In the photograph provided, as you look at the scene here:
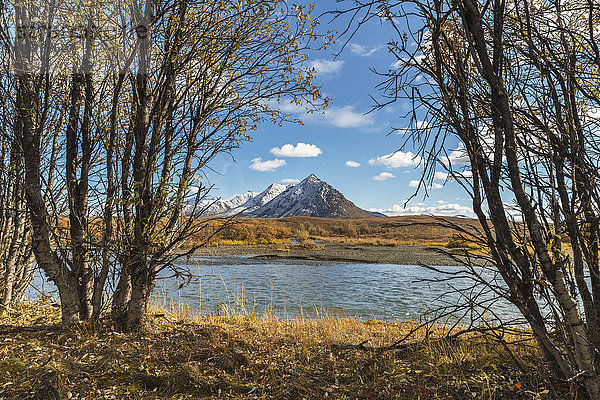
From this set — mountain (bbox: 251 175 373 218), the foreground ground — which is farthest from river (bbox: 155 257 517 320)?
mountain (bbox: 251 175 373 218)

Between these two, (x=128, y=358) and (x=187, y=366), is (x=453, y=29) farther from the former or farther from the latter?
(x=128, y=358)

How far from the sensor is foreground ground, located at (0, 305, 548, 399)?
Result: 3.23 m

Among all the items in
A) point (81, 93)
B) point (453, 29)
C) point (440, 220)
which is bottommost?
point (440, 220)

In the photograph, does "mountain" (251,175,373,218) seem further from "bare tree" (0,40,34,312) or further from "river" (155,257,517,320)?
"bare tree" (0,40,34,312)

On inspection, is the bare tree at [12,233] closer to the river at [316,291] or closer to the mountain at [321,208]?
the river at [316,291]

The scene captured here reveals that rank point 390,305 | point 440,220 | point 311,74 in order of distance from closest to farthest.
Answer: point 440,220
point 311,74
point 390,305

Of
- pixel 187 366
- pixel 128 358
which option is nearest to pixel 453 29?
pixel 187 366

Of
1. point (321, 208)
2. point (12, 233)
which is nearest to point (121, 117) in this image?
Result: point (12, 233)

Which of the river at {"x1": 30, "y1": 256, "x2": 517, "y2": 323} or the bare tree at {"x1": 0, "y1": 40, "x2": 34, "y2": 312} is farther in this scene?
the river at {"x1": 30, "y1": 256, "x2": 517, "y2": 323}

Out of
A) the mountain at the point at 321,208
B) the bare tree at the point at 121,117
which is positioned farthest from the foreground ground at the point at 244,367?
the mountain at the point at 321,208

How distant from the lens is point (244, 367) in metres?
3.83

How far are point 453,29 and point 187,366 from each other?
397cm

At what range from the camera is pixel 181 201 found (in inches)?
165

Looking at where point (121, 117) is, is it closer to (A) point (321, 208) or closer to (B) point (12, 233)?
(B) point (12, 233)
